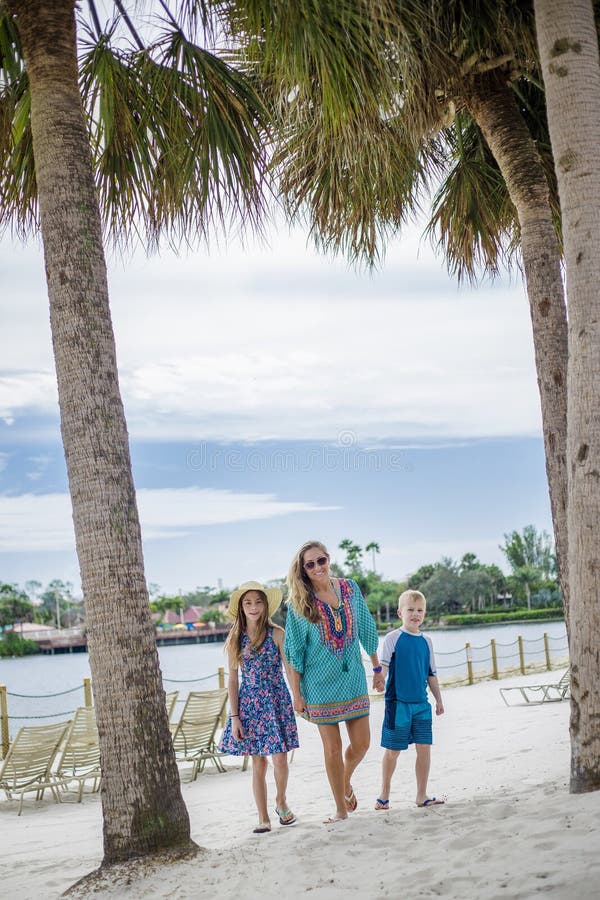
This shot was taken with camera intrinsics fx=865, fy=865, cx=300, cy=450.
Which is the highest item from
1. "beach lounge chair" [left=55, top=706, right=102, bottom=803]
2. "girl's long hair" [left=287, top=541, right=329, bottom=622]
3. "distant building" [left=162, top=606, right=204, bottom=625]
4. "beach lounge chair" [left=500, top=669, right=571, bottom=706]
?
"girl's long hair" [left=287, top=541, right=329, bottom=622]

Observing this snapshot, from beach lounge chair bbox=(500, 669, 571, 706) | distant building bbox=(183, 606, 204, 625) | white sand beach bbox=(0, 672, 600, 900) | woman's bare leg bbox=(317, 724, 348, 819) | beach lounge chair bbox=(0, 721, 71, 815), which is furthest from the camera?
distant building bbox=(183, 606, 204, 625)

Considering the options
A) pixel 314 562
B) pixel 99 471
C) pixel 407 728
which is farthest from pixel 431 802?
pixel 99 471

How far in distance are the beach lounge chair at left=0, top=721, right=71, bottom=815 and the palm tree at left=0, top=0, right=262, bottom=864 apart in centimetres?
382

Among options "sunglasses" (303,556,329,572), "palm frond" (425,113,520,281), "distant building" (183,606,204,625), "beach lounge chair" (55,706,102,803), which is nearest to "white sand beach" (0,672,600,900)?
"beach lounge chair" (55,706,102,803)

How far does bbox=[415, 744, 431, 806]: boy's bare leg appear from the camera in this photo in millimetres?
4852

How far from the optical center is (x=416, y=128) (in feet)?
21.5

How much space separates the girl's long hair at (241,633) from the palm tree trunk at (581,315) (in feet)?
5.58

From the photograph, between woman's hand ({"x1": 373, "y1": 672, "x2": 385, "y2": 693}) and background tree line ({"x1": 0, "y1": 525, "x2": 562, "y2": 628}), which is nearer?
woman's hand ({"x1": 373, "y1": 672, "x2": 385, "y2": 693})

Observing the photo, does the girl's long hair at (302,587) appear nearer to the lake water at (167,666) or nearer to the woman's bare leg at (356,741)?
the woman's bare leg at (356,741)

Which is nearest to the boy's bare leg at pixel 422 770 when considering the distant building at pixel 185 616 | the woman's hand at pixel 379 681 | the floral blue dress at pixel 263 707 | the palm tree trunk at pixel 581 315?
the woman's hand at pixel 379 681

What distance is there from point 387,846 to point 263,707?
1.21 m

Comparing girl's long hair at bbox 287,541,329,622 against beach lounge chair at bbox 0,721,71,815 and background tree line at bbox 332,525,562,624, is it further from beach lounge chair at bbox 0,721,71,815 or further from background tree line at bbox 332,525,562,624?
background tree line at bbox 332,525,562,624

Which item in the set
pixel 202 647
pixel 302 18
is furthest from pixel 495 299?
pixel 302 18

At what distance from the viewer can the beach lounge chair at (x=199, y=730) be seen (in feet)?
28.2
